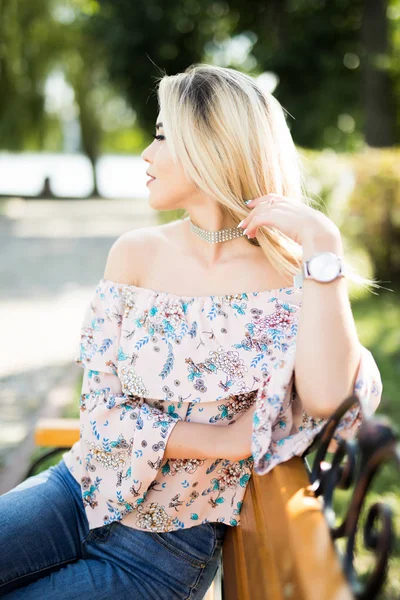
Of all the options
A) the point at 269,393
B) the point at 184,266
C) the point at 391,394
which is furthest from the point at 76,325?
the point at 269,393

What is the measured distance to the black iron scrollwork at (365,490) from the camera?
100 cm

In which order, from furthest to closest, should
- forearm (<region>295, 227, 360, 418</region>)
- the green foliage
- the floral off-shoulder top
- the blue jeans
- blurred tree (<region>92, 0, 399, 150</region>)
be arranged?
blurred tree (<region>92, 0, 399, 150</region>)
the green foliage
the floral off-shoulder top
the blue jeans
forearm (<region>295, 227, 360, 418</region>)

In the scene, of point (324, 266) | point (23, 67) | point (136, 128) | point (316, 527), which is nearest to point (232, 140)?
point (324, 266)

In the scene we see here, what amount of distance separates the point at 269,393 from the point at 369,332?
619 centimetres

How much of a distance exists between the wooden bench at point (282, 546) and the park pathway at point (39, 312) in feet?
8.03

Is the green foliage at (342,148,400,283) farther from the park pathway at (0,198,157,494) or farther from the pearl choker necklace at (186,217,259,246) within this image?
the pearl choker necklace at (186,217,259,246)

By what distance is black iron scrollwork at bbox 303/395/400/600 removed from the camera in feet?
3.27

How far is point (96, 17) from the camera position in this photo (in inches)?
689

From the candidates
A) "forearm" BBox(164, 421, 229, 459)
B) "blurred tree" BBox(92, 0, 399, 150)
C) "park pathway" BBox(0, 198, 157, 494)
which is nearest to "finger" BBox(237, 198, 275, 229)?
"forearm" BBox(164, 421, 229, 459)

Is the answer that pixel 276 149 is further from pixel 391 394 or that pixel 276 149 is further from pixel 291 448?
pixel 391 394

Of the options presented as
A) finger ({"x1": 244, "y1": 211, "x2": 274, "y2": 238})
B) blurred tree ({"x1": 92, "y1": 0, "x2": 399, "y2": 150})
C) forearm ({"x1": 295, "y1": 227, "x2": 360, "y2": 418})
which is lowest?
forearm ({"x1": 295, "y1": 227, "x2": 360, "y2": 418})

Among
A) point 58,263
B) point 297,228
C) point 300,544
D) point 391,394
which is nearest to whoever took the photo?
point 300,544

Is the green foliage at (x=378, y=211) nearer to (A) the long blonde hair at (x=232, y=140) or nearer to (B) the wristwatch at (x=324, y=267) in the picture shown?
(A) the long blonde hair at (x=232, y=140)

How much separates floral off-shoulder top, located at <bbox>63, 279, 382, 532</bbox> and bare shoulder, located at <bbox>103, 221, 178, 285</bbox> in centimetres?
16
